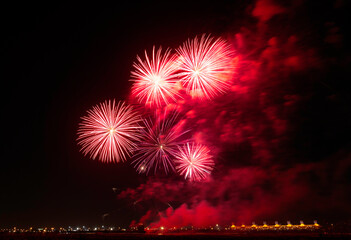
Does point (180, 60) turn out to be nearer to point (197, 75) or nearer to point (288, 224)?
point (197, 75)

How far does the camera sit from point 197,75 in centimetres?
1872

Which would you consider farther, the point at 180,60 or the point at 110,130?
the point at 110,130

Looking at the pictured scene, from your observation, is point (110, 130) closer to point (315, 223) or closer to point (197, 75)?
point (197, 75)

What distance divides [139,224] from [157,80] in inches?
1783

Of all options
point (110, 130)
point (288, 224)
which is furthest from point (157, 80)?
point (288, 224)

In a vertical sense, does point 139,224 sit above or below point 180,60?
below

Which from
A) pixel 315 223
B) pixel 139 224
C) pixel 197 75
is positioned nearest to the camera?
pixel 197 75

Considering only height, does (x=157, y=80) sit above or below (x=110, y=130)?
above

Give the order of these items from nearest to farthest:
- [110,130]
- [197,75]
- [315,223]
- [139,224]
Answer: [197,75] < [110,130] < [139,224] < [315,223]

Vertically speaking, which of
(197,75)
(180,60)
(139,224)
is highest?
(180,60)

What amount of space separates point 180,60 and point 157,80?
225cm

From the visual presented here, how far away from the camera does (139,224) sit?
56531mm

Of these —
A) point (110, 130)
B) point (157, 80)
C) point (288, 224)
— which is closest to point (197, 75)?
point (157, 80)

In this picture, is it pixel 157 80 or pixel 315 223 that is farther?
pixel 315 223
